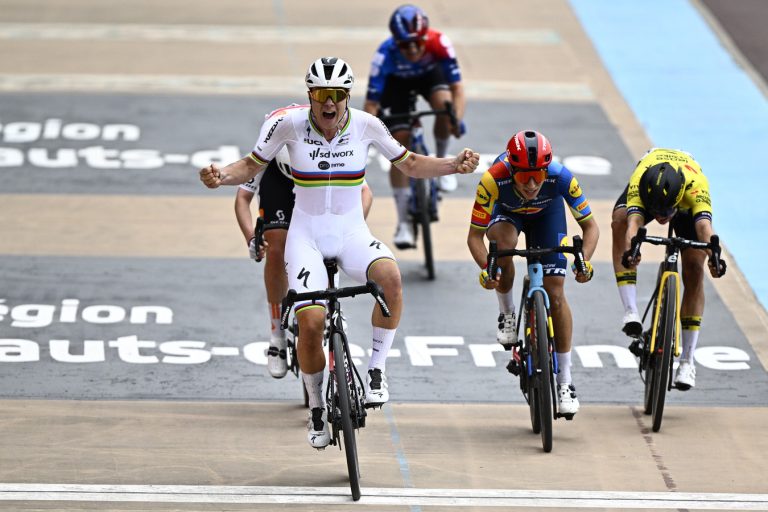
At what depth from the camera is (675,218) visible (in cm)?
878

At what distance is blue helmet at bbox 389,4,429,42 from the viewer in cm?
1117

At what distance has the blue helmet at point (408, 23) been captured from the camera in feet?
36.7

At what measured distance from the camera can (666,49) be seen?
18.6m

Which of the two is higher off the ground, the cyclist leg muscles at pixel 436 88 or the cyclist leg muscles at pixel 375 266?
the cyclist leg muscles at pixel 436 88

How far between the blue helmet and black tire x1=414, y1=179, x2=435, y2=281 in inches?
45.5

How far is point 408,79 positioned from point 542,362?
4318mm

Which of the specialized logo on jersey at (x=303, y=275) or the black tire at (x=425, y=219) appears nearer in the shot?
the specialized logo on jersey at (x=303, y=275)

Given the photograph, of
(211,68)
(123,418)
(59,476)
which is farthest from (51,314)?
(211,68)

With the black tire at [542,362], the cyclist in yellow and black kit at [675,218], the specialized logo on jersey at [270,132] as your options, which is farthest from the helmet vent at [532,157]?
the specialized logo on jersey at [270,132]

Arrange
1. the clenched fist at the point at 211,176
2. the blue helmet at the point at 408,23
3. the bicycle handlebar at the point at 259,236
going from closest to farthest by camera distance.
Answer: the clenched fist at the point at 211,176
the bicycle handlebar at the point at 259,236
the blue helmet at the point at 408,23

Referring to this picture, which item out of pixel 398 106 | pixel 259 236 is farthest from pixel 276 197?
pixel 398 106

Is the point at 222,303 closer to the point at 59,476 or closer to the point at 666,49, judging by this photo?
the point at 59,476

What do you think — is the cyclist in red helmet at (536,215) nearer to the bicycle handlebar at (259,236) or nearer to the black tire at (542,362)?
the black tire at (542,362)

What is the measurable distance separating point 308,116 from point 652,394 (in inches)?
110
